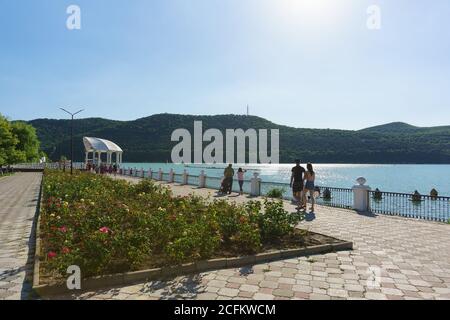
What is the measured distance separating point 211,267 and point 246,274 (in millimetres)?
637

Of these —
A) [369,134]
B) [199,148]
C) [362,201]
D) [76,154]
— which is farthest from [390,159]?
[362,201]

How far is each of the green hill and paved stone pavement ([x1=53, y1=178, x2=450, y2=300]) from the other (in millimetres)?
93385

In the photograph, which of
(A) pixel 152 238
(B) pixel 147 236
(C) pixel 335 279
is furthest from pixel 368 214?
(B) pixel 147 236

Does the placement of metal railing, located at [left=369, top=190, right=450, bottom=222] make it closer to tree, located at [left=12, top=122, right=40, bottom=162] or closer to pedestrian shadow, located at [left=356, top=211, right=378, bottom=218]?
pedestrian shadow, located at [left=356, top=211, right=378, bottom=218]

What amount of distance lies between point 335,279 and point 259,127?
10351 centimetres

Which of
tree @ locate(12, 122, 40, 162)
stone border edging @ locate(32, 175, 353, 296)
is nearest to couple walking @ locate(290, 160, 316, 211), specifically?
stone border edging @ locate(32, 175, 353, 296)

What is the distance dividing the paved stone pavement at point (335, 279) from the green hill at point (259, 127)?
306 ft

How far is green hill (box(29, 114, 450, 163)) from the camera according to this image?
4166 inches

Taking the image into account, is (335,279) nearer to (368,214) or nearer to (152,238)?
(152,238)

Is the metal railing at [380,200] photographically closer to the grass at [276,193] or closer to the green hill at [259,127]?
the grass at [276,193]

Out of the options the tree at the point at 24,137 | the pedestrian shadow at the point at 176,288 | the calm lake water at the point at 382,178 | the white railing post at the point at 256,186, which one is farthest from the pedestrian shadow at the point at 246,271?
the tree at the point at 24,137

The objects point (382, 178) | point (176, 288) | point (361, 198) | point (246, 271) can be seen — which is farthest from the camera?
point (382, 178)

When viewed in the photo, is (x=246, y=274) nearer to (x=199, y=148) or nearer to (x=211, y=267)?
(x=211, y=267)

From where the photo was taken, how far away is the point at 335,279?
542 centimetres
